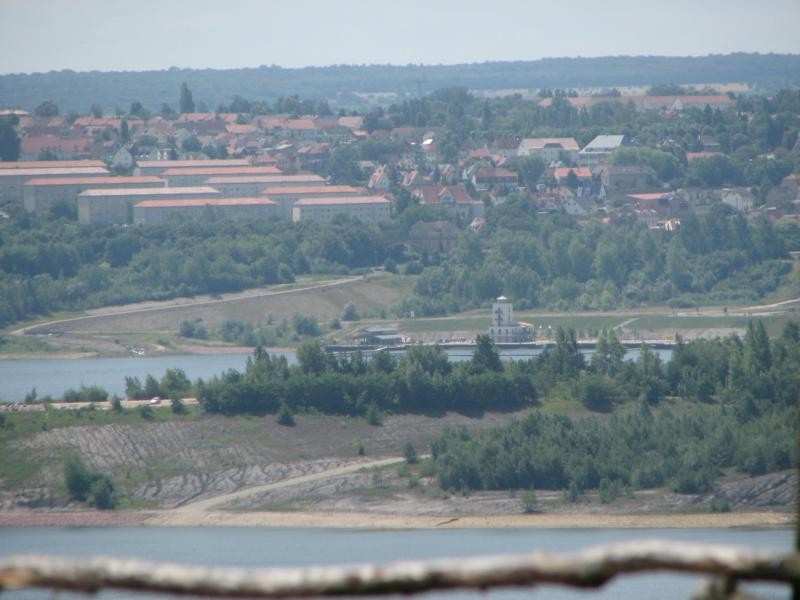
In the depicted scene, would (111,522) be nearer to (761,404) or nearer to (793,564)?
(761,404)

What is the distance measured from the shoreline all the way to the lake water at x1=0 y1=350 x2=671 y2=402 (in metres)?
15.8

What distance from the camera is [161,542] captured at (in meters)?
30.5

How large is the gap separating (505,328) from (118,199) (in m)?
30.7

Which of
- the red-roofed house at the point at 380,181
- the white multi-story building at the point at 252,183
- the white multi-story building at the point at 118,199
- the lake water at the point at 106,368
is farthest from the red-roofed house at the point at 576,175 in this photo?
the lake water at the point at 106,368

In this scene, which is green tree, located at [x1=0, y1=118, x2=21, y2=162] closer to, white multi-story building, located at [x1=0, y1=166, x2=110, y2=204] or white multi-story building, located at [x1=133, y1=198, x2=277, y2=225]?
white multi-story building, located at [x1=0, y1=166, x2=110, y2=204]

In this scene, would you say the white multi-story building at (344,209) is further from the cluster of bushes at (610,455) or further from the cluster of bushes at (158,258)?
the cluster of bushes at (610,455)

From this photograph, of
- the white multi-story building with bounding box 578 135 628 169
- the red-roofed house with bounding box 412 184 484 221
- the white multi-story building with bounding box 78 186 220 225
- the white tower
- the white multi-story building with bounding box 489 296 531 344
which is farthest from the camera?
the white multi-story building with bounding box 578 135 628 169

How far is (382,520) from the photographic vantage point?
106 ft

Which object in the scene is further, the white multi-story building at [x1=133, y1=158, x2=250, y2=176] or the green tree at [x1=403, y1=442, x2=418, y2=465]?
the white multi-story building at [x1=133, y1=158, x2=250, y2=176]

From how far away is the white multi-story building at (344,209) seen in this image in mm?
88875

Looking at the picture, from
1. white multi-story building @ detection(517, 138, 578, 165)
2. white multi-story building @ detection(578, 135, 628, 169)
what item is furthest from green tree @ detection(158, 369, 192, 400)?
white multi-story building @ detection(517, 138, 578, 165)

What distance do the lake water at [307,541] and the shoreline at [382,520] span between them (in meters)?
0.37

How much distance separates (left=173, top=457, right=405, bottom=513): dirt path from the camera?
113 feet

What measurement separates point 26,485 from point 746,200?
62714 mm
